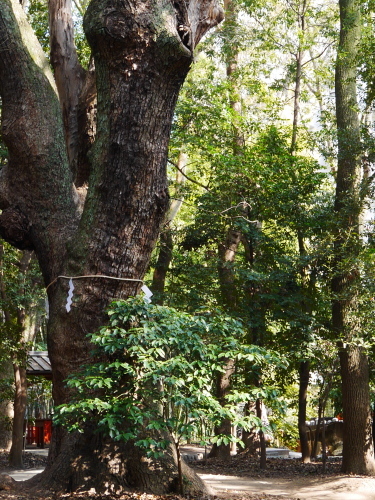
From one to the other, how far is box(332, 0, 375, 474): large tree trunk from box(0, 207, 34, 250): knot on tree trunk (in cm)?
596

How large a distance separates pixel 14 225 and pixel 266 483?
643 centimetres

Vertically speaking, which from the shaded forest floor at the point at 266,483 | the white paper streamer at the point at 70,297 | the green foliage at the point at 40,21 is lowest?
the shaded forest floor at the point at 266,483

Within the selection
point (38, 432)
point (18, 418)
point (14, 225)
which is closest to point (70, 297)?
point (14, 225)

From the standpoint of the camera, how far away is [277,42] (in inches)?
613

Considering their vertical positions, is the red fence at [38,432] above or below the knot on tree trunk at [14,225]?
below

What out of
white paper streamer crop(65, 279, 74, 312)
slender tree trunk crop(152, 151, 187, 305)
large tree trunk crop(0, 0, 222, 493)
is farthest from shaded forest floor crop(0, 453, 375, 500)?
slender tree trunk crop(152, 151, 187, 305)

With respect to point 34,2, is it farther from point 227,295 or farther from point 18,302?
point 227,295

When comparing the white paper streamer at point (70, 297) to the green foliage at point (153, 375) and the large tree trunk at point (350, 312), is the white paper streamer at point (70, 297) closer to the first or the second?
the green foliage at point (153, 375)

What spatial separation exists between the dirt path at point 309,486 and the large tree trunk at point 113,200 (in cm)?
312

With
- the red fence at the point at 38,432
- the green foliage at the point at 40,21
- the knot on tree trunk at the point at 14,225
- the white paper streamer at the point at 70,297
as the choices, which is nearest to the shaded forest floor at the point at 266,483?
the white paper streamer at the point at 70,297

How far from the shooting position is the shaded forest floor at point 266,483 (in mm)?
5860

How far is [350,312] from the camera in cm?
1120

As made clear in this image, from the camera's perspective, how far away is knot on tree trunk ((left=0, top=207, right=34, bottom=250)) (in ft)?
20.7

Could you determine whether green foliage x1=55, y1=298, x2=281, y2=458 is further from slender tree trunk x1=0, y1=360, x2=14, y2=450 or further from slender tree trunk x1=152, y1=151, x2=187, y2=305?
slender tree trunk x1=0, y1=360, x2=14, y2=450
